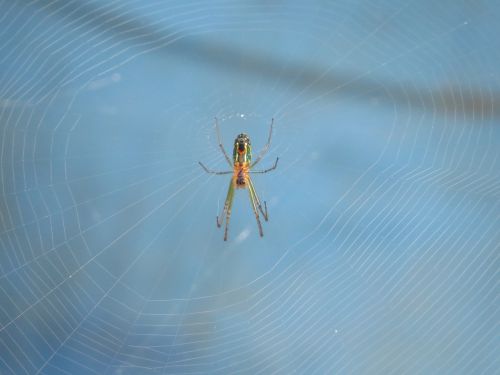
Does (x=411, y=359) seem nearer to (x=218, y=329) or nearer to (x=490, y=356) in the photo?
(x=490, y=356)

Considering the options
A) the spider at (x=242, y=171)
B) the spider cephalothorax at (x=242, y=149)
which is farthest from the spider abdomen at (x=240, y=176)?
the spider cephalothorax at (x=242, y=149)

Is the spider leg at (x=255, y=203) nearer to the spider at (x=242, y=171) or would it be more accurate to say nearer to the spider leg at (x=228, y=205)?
the spider at (x=242, y=171)

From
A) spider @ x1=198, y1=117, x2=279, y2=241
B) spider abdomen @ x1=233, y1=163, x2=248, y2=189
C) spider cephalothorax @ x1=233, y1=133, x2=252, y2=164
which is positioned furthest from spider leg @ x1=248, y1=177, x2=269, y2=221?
spider cephalothorax @ x1=233, y1=133, x2=252, y2=164

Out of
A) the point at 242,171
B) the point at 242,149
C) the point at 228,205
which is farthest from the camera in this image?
the point at 228,205

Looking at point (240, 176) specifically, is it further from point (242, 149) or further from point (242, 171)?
point (242, 149)

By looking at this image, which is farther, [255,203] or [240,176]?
[255,203]

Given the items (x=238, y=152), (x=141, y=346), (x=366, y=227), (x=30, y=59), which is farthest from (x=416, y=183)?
(x=30, y=59)

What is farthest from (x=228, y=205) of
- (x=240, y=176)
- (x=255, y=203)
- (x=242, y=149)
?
(x=242, y=149)

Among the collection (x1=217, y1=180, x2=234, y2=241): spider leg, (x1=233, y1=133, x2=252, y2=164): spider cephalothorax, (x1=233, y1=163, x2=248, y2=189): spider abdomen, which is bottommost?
(x1=217, y1=180, x2=234, y2=241): spider leg

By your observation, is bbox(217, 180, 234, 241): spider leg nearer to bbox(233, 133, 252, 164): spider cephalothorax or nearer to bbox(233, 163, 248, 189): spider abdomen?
bbox(233, 163, 248, 189): spider abdomen

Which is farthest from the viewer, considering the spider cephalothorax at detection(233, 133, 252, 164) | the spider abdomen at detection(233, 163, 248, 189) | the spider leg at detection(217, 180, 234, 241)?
the spider leg at detection(217, 180, 234, 241)

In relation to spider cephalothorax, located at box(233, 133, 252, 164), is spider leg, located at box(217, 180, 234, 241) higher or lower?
lower
